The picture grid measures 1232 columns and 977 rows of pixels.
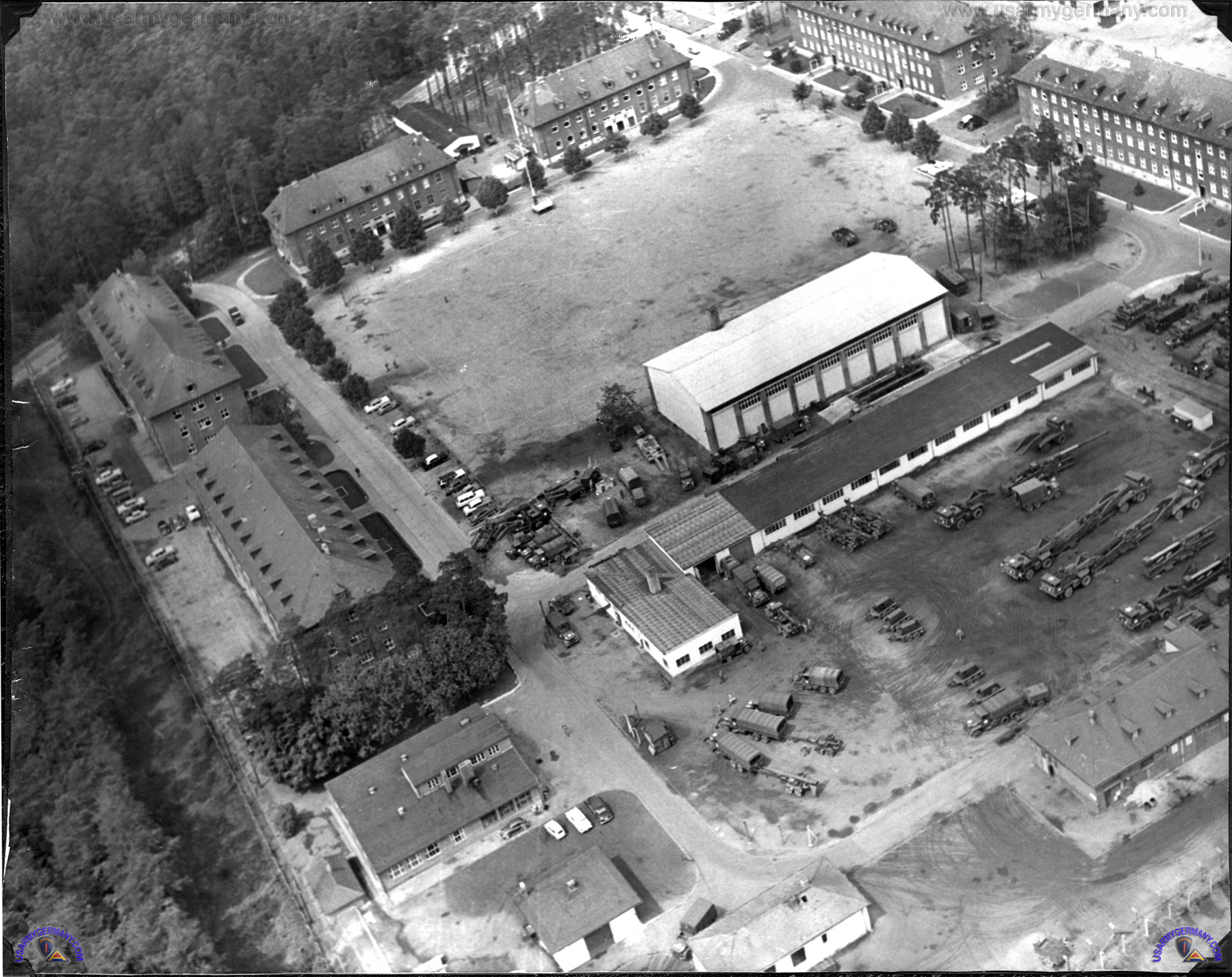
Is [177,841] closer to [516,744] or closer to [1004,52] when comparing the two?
[516,744]

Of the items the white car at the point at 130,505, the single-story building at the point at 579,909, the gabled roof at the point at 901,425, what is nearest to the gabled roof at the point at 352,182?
the white car at the point at 130,505

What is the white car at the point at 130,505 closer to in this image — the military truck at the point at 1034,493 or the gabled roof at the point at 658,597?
the gabled roof at the point at 658,597

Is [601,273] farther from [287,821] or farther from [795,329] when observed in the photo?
[287,821]

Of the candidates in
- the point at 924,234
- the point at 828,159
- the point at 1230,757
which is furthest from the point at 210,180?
the point at 1230,757

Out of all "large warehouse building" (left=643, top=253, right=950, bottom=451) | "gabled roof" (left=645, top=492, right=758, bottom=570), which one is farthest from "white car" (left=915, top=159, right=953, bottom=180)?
"gabled roof" (left=645, top=492, right=758, bottom=570)

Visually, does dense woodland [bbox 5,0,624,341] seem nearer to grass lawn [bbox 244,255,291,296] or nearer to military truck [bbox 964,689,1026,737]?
grass lawn [bbox 244,255,291,296]

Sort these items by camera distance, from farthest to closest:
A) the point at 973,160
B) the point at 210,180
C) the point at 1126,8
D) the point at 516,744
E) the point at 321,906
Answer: the point at 210,180 → the point at 1126,8 → the point at 973,160 → the point at 516,744 → the point at 321,906
